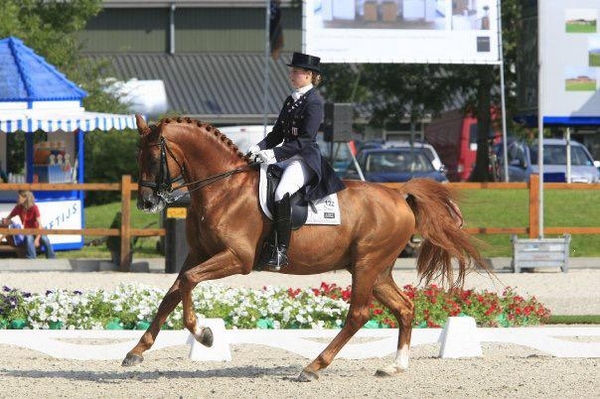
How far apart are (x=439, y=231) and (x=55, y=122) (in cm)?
1444

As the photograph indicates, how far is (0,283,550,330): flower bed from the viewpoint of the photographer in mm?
12656

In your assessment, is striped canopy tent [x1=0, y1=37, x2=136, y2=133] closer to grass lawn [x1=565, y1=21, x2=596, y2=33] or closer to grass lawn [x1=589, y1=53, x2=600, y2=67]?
grass lawn [x1=565, y1=21, x2=596, y2=33]

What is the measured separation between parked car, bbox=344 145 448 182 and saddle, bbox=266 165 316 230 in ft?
60.6

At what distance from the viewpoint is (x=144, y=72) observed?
53.4 meters

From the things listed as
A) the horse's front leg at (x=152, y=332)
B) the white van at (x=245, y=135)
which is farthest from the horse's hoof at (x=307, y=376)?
the white van at (x=245, y=135)

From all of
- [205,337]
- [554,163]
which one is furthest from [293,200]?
[554,163]

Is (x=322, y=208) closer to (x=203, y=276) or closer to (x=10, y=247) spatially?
(x=203, y=276)

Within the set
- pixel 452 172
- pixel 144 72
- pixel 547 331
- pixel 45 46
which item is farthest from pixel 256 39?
pixel 547 331

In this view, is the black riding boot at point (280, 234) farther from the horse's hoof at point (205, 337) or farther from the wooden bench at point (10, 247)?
the wooden bench at point (10, 247)

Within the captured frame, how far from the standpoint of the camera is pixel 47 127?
79.5 ft

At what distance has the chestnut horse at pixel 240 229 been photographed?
33.1ft

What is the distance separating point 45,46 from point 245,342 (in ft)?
Answer: 77.2

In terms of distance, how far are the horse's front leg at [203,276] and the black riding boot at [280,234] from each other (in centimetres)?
29

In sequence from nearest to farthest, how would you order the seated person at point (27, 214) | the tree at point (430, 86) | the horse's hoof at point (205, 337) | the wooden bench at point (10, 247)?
the horse's hoof at point (205, 337) → the seated person at point (27, 214) → the wooden bench at point (10, 247) → the tree at point (430, 86)
